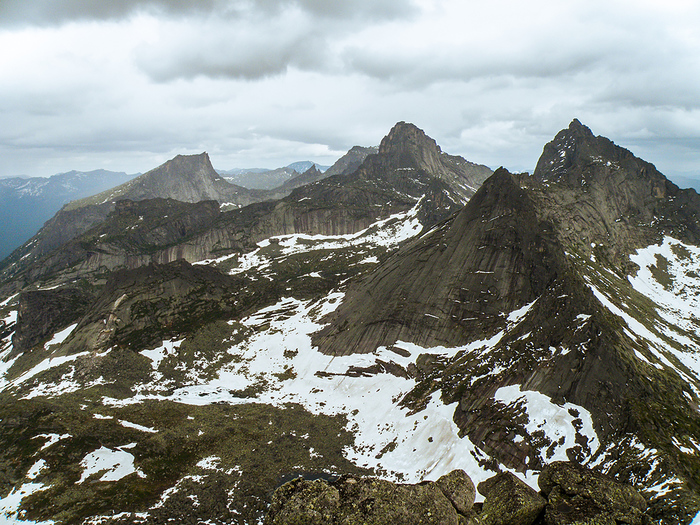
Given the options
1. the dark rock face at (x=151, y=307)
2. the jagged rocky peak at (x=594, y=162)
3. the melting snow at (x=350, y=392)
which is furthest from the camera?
the jagged rocky peak at (x=594, y=162)

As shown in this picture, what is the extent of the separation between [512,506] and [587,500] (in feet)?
10.5

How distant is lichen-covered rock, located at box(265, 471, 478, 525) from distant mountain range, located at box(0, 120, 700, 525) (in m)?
0.09

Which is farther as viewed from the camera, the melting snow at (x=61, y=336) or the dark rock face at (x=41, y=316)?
the dark rock face at (x=41, y=316)

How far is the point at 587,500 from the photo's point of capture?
15.5 meters

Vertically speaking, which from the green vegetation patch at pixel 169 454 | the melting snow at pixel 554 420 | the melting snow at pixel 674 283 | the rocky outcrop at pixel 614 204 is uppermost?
the rocky outcrop at pixel 614 204

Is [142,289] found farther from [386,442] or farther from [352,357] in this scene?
[386,442]

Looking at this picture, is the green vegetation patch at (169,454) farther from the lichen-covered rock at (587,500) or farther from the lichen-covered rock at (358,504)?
the lichen-covered rock at (587,500)

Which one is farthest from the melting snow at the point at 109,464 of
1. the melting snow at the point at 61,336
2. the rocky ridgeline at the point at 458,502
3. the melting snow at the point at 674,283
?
the melting snow at the point at 674,283

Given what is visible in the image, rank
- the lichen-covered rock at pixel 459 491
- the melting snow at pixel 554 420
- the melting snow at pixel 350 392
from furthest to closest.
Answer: the melting snow at pixel 350 392
the melting snow at pixel 554 420
the lichen-covered rock at pixel 459 491

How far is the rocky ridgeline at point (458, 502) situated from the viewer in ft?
43.1

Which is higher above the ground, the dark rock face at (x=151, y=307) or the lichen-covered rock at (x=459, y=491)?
the lichen-covered rock at (x=459, y=491)

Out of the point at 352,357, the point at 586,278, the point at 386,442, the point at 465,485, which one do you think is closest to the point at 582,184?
the point at 586,278

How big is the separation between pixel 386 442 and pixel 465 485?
145 ft

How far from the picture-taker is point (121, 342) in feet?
316
